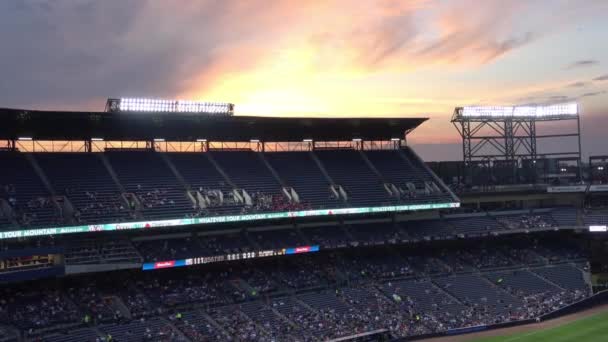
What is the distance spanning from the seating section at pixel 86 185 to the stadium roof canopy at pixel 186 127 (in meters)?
1.90

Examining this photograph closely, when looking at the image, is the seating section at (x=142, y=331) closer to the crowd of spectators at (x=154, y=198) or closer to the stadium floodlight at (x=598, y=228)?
the crowd of spectators at (x=154, y=198)

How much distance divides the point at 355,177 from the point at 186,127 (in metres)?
17.3

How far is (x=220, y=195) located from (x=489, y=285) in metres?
26.6

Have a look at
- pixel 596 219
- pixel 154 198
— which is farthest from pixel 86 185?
pixel 596 219

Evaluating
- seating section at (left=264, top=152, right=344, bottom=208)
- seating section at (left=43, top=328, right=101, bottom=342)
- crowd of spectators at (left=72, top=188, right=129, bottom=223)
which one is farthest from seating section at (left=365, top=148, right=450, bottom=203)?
seating section at (left=43, top=328, right=101, bottom=342)

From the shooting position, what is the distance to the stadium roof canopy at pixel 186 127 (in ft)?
157

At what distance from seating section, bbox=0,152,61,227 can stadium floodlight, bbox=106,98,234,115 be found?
27.2 feet

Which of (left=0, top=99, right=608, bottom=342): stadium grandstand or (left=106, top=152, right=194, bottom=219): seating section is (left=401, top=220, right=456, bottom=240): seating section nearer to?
(left=0, top=99, right=608, bottom=342): stadium grandstand

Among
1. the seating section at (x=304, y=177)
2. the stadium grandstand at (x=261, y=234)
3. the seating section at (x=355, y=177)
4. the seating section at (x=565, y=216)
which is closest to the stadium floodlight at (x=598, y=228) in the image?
the stadium grandstand at (x=261, y=234)

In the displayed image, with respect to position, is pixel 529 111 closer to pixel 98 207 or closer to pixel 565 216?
pixel 565 216

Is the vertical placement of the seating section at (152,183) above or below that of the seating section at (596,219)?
above

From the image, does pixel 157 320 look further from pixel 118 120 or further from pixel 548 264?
pixel 548 264

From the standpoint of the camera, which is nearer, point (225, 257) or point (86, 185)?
point (86, 185)

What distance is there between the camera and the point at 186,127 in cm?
5566
